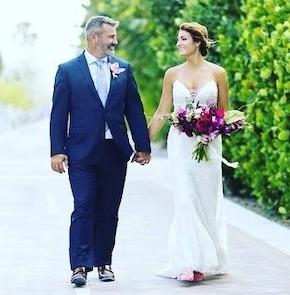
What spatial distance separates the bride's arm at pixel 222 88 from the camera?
10.1m

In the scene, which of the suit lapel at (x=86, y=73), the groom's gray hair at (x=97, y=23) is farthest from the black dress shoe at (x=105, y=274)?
the groom's gray hair at (x=97, y=23)

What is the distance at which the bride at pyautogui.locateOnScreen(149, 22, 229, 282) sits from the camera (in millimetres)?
9906

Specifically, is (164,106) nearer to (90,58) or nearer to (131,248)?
(90,58)

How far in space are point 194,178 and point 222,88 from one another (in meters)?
0.83

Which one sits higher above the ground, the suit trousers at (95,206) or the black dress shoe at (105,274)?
the suit trousers at (95,206)

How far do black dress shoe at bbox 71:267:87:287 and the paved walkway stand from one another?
70 millimetres

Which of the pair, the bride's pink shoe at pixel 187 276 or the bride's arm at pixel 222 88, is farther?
the bride's arm at pixel 222 88

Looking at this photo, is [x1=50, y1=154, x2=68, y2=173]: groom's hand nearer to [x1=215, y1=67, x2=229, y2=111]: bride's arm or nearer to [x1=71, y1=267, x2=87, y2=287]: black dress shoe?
[x1=71, y1=267, x2=87, y2=287]: black dress shoe

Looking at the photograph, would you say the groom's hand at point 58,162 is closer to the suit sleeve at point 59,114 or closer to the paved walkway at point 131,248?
the suit sleeve at point 59,114

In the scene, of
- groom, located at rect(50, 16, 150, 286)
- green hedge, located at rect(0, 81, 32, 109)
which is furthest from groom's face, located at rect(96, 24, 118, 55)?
green hedge, located at rect(0, 81, 32, 109)

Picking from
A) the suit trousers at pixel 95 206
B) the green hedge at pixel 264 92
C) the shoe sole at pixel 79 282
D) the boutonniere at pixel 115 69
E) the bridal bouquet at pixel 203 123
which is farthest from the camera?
the green hedge at pixel 264 92

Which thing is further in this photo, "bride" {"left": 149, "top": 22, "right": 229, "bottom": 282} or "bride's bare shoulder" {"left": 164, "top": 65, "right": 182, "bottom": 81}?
"bride's bare shoulder" {"left": 164, "top": 65, "right": 182, "bottom": 81}

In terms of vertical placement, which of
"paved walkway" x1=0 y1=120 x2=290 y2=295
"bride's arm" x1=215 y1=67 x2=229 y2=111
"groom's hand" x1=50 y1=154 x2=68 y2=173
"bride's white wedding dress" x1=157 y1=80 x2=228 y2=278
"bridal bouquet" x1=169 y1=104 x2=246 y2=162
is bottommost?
"paved walkway" x1=0 y1=120 x2=290 y2=295

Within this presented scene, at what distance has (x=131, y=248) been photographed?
1237cm
